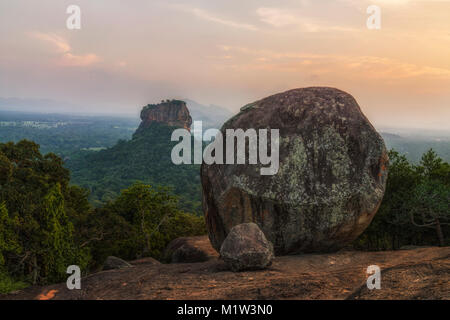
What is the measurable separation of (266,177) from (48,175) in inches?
509

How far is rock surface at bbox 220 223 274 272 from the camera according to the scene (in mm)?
8875

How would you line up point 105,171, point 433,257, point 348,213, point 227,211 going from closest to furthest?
point 433,257 < point 348,213 < point 227,211 < point 105,171

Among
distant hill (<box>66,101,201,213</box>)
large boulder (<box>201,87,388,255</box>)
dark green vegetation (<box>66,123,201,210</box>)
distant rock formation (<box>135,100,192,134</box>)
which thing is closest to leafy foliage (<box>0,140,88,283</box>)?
large boulder (<box>201,87,388,255</box>)

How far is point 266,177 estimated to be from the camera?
10.6 metres

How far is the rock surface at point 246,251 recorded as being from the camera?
349 inches

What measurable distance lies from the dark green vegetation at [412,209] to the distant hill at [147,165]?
40803 millimetres

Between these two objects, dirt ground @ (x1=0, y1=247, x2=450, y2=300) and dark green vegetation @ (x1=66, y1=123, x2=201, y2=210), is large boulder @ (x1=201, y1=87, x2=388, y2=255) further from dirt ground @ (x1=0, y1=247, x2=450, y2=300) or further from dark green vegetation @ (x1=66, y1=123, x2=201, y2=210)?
dark green vegetation @ (x1=66, y1=123, x2=201, y2=210)

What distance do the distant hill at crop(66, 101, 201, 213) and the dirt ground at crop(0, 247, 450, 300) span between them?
44.6m

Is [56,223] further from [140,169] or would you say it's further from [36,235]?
[140,169]

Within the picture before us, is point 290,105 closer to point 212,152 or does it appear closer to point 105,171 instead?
point 212,152

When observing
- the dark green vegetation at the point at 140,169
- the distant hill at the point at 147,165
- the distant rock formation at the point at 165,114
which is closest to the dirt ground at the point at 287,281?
the distant hill at the point at 147,165
